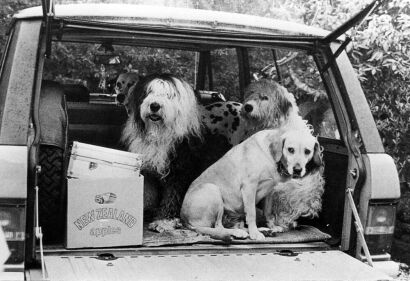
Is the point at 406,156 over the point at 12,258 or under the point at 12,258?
over

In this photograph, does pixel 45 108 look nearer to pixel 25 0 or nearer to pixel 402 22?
pixel 402 22

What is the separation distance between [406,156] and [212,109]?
9.31 ft

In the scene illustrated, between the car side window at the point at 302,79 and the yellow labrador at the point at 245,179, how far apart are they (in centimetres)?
41

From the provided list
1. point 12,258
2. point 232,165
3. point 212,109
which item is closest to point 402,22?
point 212,109

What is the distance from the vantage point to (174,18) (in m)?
3.62

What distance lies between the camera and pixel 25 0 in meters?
9.53

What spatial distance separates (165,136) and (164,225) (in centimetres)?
61

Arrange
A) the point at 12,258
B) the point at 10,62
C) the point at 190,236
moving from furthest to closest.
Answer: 1. the point at 190,236
2. the point at 10,62
3. the point at 12,258

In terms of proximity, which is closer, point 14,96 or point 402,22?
point 14,96

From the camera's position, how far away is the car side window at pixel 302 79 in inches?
195

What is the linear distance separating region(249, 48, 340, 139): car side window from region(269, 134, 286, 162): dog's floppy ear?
42 cm

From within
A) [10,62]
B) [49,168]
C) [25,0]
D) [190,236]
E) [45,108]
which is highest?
[25,0]

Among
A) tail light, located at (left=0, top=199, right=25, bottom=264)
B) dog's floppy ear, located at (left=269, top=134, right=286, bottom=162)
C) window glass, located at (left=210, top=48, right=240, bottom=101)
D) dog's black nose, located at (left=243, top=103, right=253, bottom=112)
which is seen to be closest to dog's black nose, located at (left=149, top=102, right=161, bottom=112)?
dog's floppy ear, located at (left=269, top=134, right=286, bottom=162)

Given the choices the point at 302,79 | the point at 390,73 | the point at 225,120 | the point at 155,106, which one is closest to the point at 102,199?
the point at 155,106
